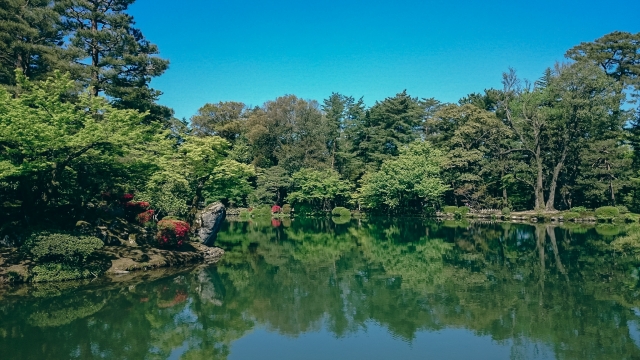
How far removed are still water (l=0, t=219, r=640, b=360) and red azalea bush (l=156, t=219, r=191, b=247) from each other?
201 centimetres

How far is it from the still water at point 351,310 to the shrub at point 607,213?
51.9 feet

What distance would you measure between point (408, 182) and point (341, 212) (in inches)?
340

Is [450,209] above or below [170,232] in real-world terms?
above

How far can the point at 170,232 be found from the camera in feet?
57.2

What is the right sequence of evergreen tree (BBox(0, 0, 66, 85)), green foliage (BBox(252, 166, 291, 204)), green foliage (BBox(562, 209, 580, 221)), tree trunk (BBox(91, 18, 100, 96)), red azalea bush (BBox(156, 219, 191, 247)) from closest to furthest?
1. red azalea bush (BBox(156, 219, 191, 247))
2. evergreen tree (BBox(0, 0, 66, 85))
3. tree trunk (BBox(91, 18, 100, 96))
4. green foliage (BBox(562, 209, 580, 221))
5. green foliage (BBox(252, 166, 291, 204))

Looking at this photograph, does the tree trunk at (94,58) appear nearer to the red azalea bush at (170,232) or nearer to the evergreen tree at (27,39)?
the evergreen tree at (27,39)

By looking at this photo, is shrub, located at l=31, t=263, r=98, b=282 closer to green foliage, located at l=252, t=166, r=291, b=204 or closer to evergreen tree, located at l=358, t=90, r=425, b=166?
green foliage, located at l=252, t=166, r=291, b=204

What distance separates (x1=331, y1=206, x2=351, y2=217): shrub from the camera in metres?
44.2

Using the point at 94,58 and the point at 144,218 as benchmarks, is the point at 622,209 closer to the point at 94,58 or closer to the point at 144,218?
the point at 144,218

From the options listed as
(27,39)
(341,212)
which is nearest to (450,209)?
(341,212)

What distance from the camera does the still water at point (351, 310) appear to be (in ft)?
28.0

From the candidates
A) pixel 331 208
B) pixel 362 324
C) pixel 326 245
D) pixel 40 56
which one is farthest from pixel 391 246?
pixel 331 208

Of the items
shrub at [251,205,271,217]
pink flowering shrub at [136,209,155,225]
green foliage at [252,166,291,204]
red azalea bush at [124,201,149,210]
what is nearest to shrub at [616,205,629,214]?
green foliage at [252,166,291,204]

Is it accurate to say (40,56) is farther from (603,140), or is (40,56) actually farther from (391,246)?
(603,140)
